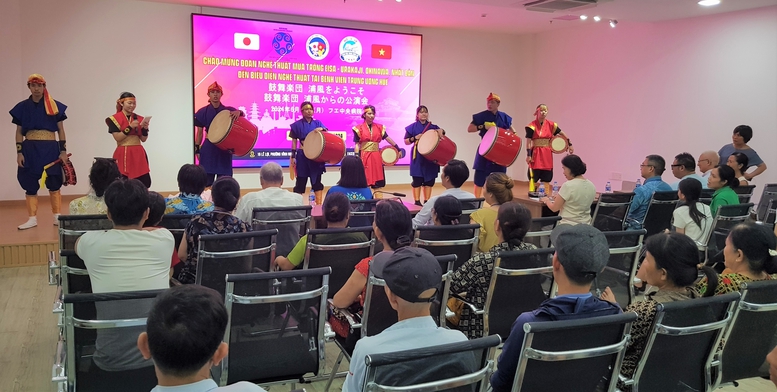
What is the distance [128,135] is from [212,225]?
11.9ft

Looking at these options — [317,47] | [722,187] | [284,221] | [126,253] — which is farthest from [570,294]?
[317,47]

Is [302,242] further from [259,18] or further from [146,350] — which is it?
[259,18]

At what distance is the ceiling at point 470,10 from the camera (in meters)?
7.11

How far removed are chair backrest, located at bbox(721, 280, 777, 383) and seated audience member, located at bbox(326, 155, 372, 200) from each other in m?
2.66

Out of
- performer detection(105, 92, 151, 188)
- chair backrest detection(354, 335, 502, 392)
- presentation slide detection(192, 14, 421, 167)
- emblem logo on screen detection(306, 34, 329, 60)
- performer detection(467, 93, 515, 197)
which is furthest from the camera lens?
emblem logo on screen detection(306, 34, 329, 60)

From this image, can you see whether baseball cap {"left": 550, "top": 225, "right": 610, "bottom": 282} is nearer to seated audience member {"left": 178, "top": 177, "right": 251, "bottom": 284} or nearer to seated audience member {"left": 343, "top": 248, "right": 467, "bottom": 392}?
seated audience member {"left": 343, "top": 248, "right": 467, "bottom": 392}

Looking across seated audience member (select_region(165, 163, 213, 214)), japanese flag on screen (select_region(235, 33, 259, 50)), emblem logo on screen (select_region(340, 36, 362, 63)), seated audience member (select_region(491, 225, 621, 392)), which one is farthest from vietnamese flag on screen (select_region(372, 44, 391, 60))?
seated audience member (select_region(491, 225, 621, 392))

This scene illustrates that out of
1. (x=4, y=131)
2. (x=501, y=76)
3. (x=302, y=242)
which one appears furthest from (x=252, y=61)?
(x=302, y=242)

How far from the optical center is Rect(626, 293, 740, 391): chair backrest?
1.85 meters

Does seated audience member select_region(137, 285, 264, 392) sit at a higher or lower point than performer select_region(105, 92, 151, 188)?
lower

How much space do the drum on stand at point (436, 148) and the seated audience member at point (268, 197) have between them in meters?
3.16

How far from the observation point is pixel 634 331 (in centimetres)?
201

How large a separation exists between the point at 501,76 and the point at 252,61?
481 cm

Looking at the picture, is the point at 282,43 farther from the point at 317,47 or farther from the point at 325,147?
the point at 325,147
